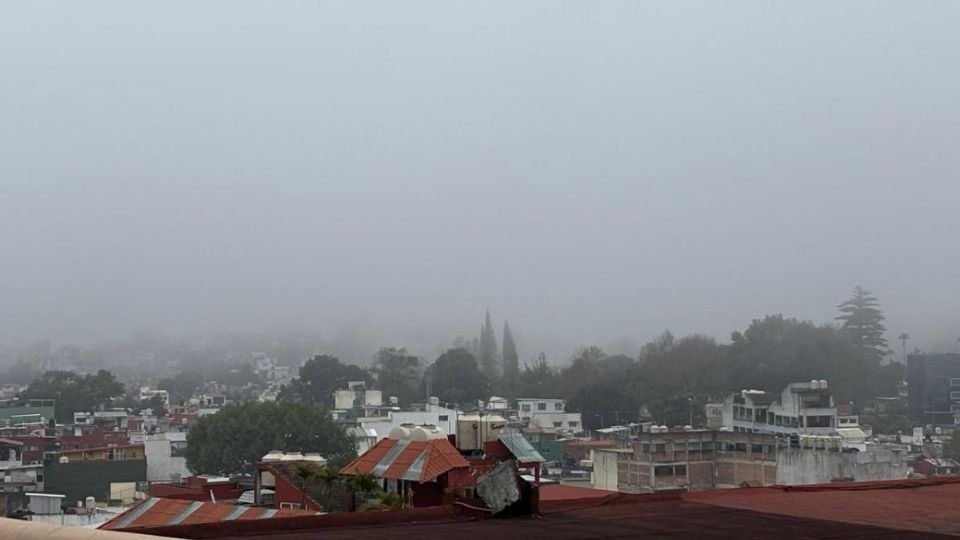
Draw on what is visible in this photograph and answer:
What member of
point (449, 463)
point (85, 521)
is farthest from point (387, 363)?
point (449, 463)

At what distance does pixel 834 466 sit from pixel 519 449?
14461mm

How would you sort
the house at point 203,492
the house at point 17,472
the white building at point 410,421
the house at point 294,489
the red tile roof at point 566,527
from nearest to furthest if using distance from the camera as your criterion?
the red tile roof at point 566,527 < the house at point 294,489 < the house at point 203,492 < the house at point 17,472 < the white building at point 410,421

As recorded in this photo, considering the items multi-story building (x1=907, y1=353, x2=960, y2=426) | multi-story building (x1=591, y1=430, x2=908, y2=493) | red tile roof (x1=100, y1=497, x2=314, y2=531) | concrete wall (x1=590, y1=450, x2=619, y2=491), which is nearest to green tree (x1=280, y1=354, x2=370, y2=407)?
multi-story building (x1=907, y1=353, x2=960, y2=426)

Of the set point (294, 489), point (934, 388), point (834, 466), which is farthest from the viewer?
point (934, 388)

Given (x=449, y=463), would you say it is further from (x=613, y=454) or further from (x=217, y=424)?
(x=217, y=424)

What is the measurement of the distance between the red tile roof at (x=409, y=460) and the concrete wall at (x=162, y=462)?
28996 millimetres

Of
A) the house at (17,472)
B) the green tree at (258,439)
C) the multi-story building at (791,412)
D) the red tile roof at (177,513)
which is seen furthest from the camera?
the multi-story building at (791,412)

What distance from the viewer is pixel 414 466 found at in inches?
852

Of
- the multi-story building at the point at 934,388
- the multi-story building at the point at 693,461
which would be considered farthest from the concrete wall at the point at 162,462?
the multi-story building at the point at 934,388

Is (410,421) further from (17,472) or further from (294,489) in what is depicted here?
(294,489)

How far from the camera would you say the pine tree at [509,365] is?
99875mm

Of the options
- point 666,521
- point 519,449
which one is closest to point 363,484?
point 519,449

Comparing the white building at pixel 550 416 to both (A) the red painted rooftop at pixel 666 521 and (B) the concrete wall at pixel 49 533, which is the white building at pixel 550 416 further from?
(B) the concrete wall at pixel 49 533

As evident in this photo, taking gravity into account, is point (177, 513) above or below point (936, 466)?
above
